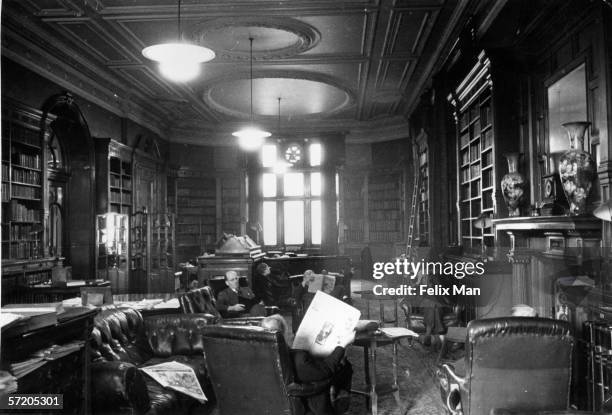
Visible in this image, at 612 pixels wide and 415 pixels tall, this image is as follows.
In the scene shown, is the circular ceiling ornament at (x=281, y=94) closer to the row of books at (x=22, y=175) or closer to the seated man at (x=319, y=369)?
the row of books at (x=22, y=175)

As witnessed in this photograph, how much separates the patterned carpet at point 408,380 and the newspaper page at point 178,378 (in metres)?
1.28

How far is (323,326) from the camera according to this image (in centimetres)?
354

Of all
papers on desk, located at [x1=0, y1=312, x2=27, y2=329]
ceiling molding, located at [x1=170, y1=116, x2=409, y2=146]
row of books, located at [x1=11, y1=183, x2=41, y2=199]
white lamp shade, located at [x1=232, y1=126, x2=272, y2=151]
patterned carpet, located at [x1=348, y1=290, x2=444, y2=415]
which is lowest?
patterned carpet, located at [x1=348, y1=290, x2=444, y2=415]

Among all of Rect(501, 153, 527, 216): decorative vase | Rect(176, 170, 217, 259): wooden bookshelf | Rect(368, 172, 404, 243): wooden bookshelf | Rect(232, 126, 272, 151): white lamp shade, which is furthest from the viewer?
Rect(176, 170, 217, 259): wooden bookshelf

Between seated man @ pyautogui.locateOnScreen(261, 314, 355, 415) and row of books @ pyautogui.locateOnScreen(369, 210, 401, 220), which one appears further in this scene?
row of books @ pyautogui.locateOnScreen(369, 210, 401, 220)

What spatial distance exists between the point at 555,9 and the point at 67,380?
15.7ft

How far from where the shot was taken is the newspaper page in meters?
3.93

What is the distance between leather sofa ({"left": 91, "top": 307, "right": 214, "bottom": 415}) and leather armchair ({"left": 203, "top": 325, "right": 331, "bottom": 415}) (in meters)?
0.52

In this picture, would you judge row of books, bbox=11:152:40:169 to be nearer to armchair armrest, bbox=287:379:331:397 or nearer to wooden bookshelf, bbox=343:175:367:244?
armchair armrest, bbox=287:379:331:397

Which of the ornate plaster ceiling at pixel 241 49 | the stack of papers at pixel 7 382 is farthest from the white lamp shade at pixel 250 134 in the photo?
the stack of papers at pixel 7 382

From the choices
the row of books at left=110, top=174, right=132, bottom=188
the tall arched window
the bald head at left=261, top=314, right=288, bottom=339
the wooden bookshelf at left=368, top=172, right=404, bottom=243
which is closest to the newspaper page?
the bald head at left=261, top=314, right=288, bottom=339

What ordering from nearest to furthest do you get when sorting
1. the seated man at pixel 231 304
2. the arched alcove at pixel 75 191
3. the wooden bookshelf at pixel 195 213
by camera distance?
the seated man at pixel 231 304, the arched alcove at pixel 75 191, the wooden bookshelf at pixel 195 213

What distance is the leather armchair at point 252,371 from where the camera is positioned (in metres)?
3.20

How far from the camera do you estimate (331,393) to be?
12.2 ft
